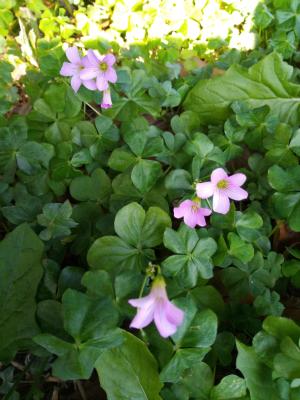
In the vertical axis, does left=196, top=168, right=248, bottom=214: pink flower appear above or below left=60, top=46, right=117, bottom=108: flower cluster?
Result: below

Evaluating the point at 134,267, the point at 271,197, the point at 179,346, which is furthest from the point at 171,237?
the point at 271,197

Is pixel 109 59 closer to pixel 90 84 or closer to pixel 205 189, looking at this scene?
pixel 90 84

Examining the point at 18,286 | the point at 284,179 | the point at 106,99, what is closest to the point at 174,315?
the point at 18,286

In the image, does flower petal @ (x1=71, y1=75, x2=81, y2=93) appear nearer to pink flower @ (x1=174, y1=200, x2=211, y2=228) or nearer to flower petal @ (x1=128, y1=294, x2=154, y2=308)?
pink flower @ (x1=174, y1=200, x2=211, y2=228)

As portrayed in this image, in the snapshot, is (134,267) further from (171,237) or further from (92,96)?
(92,96)

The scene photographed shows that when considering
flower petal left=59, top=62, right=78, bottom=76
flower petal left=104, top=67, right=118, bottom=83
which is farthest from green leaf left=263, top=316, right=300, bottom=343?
flower petal left=59, top=62, right=78, bottom=76

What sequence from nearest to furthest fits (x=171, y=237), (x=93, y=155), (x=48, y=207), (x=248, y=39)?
(x=171, y=237) < (x=48, y=207) < (x=93, y=155) < (x=248, y=39)
